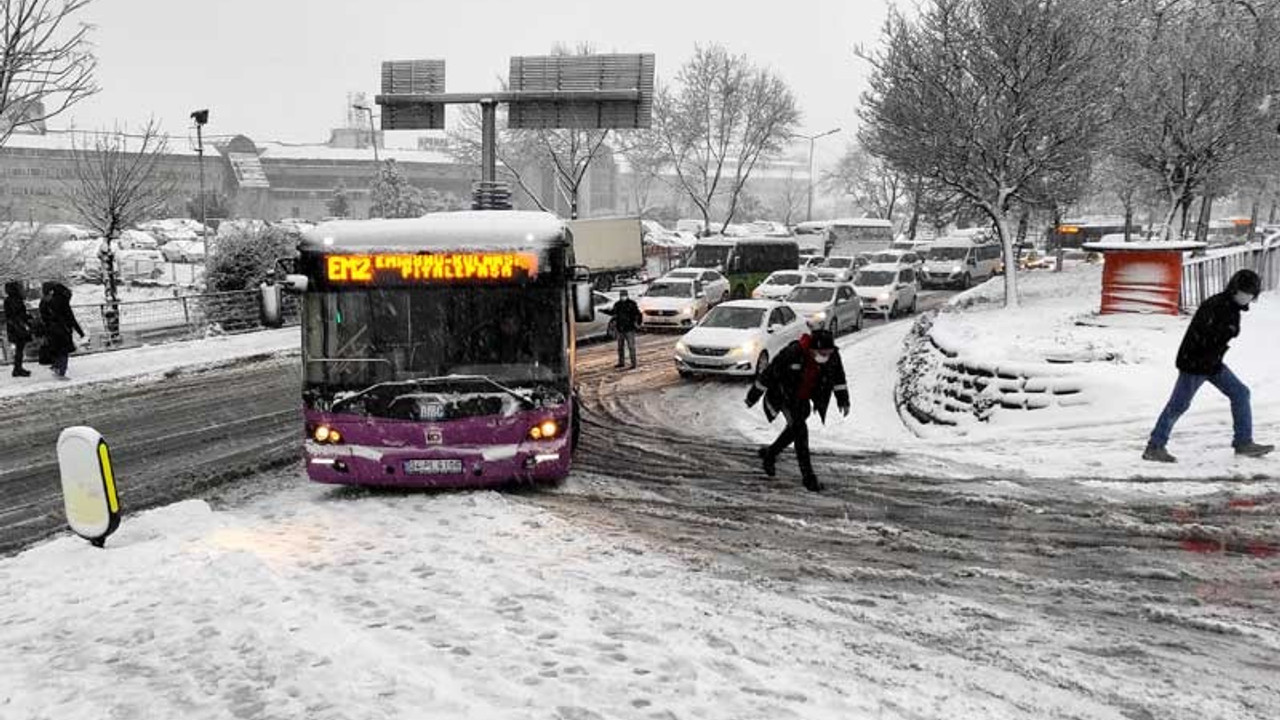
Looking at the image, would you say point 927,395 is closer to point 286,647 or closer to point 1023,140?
point 1023,140

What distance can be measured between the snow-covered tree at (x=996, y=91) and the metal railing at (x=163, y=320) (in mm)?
15579

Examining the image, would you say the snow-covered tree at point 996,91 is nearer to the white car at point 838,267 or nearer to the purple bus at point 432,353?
the purple bus at point 432,353

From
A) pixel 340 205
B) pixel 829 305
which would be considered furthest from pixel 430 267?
pixel 340 205

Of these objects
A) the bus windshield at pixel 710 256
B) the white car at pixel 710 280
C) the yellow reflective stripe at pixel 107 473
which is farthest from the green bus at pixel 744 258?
the yellow reflective stripe at pixel 107 473

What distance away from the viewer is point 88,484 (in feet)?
23.0

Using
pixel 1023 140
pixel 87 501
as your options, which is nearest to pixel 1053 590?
pixel 87 501

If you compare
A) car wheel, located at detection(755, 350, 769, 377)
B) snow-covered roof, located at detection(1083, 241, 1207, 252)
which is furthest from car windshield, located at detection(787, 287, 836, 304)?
snow-covered roof, located at detection(1083, 241, 1207, 252)

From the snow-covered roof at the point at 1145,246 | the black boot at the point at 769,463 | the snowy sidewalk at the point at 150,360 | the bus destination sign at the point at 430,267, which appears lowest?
the black boot at the point at 769,463

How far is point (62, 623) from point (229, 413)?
32.4ft

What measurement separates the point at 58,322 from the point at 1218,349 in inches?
752

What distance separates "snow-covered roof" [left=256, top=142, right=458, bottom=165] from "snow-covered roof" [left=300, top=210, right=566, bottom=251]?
110954 mm

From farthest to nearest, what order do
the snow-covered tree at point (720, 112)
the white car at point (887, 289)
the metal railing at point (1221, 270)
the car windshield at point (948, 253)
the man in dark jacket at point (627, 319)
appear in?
the snow-covered tree at point (720, 112) < the car windshield at point (948, 253) < the white car at point (887, 289) < the man in dark jacket at point (627, 319) < the metal railing at point (1221, 270)

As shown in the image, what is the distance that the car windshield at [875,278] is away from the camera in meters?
30.0

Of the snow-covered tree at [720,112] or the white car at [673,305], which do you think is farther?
the snow-covered tree at [720,112]
